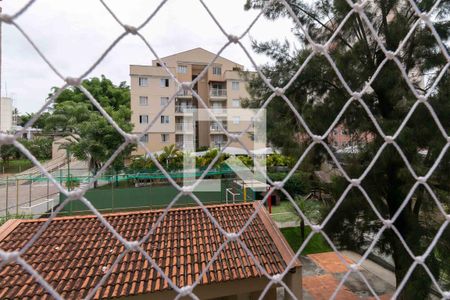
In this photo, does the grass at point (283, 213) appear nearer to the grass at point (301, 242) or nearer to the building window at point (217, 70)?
the grass at point (301, 242)

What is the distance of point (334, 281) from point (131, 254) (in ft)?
8.87

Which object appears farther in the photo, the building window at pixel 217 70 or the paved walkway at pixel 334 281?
the building window at pixel 217 70

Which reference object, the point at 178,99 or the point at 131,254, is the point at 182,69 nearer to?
the point at 178,99

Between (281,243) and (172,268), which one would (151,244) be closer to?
(172,268)

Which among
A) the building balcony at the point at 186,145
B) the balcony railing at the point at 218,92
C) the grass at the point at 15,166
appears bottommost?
the grass at the point at 15,166

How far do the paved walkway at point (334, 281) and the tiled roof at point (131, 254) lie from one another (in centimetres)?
149

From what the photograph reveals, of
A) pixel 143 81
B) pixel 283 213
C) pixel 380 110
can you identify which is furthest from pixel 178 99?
pixel 380 110

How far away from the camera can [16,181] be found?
193 inches

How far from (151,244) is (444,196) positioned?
211 cm

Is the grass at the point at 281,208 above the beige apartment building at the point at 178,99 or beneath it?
beneath

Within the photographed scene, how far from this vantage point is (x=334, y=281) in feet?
11.5

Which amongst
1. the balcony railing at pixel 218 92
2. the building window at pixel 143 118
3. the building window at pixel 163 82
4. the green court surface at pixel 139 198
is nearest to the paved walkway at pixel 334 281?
the green court surface at pixel 139 198

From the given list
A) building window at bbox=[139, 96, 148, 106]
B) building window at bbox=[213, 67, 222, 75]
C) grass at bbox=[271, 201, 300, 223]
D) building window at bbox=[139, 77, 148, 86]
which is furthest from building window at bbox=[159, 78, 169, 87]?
grass at bbox=[271, 201, 300, 223]

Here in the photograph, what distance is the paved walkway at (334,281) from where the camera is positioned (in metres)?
3.16
